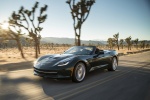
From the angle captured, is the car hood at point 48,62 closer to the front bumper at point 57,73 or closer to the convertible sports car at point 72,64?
the convertible sports car at point 72,64

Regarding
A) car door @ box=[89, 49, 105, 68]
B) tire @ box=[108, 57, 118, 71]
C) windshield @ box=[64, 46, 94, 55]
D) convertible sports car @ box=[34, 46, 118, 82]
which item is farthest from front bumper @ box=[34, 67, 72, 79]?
tire @ box=[108, 57, 118, 71]

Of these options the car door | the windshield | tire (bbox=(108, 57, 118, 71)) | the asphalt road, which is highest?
the windshield

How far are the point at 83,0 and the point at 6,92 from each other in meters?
21.8

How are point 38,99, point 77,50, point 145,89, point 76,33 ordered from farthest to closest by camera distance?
point 76,33 → point 77,50 → point 145,89 → point 38,99

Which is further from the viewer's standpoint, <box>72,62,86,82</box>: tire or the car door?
the car door

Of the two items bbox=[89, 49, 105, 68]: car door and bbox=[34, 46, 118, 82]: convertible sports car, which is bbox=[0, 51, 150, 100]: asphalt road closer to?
bbox=[34, 46, 118, 82]: convertible sports car

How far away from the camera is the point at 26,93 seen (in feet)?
17.7

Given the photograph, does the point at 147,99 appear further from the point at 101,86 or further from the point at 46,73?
the point at 46,73

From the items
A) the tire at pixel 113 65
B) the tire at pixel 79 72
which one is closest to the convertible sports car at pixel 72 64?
the tire at pixel 79 72

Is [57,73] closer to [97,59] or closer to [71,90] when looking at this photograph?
Result: [71,90]

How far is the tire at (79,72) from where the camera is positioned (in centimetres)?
677

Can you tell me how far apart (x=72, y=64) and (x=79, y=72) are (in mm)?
550

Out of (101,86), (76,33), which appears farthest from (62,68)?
(76,33)

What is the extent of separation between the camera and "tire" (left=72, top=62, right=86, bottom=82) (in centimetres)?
677
